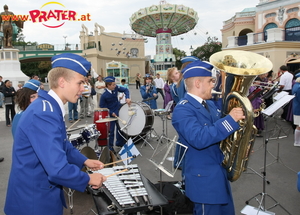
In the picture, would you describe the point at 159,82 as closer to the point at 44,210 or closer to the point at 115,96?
the point at 115,96

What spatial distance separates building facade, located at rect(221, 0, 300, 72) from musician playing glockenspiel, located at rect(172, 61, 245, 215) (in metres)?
14.4

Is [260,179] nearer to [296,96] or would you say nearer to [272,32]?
[296,96]

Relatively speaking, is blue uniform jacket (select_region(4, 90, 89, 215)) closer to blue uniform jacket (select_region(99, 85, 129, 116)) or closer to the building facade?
blue uniform jacket (select_region(99, 85, 129, 116))

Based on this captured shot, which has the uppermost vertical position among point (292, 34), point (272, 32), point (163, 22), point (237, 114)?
point (163, 22)

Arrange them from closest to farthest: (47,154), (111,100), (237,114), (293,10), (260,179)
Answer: (47,154), (237,114), (260,179), (111,100), (293,10)

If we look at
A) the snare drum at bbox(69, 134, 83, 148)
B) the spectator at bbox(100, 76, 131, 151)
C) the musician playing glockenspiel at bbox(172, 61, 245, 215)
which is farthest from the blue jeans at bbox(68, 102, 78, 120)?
the musician playing glockenspiel at bbox(172, 61, 245, 215)

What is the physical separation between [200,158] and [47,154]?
4.64 ft

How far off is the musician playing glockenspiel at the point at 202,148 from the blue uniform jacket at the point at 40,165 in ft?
3.43

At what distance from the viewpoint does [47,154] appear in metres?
1.61

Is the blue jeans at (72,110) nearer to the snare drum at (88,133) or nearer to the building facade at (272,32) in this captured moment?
the snare drum at (88,133)

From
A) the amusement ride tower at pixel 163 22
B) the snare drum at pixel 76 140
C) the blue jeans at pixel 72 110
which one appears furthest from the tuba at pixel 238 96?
the amusement ride tower at pixel 163 22

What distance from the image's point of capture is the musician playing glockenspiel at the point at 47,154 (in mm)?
1632

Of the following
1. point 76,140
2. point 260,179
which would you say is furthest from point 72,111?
point 260,179

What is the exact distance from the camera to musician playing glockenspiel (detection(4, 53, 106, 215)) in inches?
64.2
